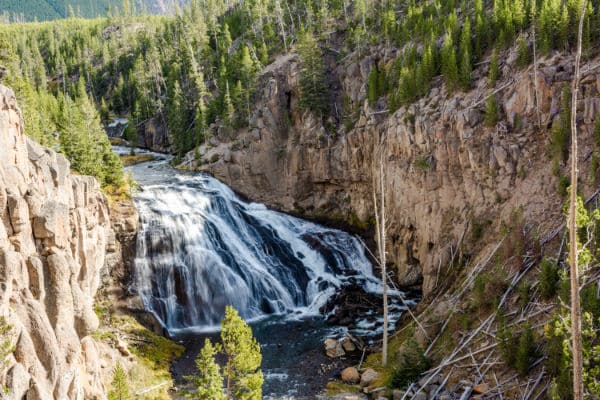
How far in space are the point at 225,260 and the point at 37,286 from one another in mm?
21745

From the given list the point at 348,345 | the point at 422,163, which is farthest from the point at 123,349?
the point at 422,163

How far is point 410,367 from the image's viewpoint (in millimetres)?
23750

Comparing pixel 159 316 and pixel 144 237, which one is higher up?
pixel 144 237

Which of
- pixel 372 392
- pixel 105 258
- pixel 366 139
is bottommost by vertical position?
pixel 372 392

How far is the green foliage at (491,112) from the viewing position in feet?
111

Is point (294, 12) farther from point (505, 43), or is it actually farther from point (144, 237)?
point (144, 237)

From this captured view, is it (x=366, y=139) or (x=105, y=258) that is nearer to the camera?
(x=105, y=258)

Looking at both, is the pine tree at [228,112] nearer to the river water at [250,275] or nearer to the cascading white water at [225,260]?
A: the river water at [250,275]

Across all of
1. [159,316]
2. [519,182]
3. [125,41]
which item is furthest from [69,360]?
[125,41]

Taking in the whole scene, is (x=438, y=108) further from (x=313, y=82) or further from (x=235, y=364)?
(x=235, y=364)

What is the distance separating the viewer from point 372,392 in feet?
80.7

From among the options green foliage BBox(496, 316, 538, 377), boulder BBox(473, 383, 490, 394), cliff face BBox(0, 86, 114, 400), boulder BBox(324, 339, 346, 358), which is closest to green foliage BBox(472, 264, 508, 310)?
green foliage BBox(496, 316, 538, 377)

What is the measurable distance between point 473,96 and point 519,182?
856 cm

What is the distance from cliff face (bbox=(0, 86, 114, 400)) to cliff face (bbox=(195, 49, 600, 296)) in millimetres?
16480
